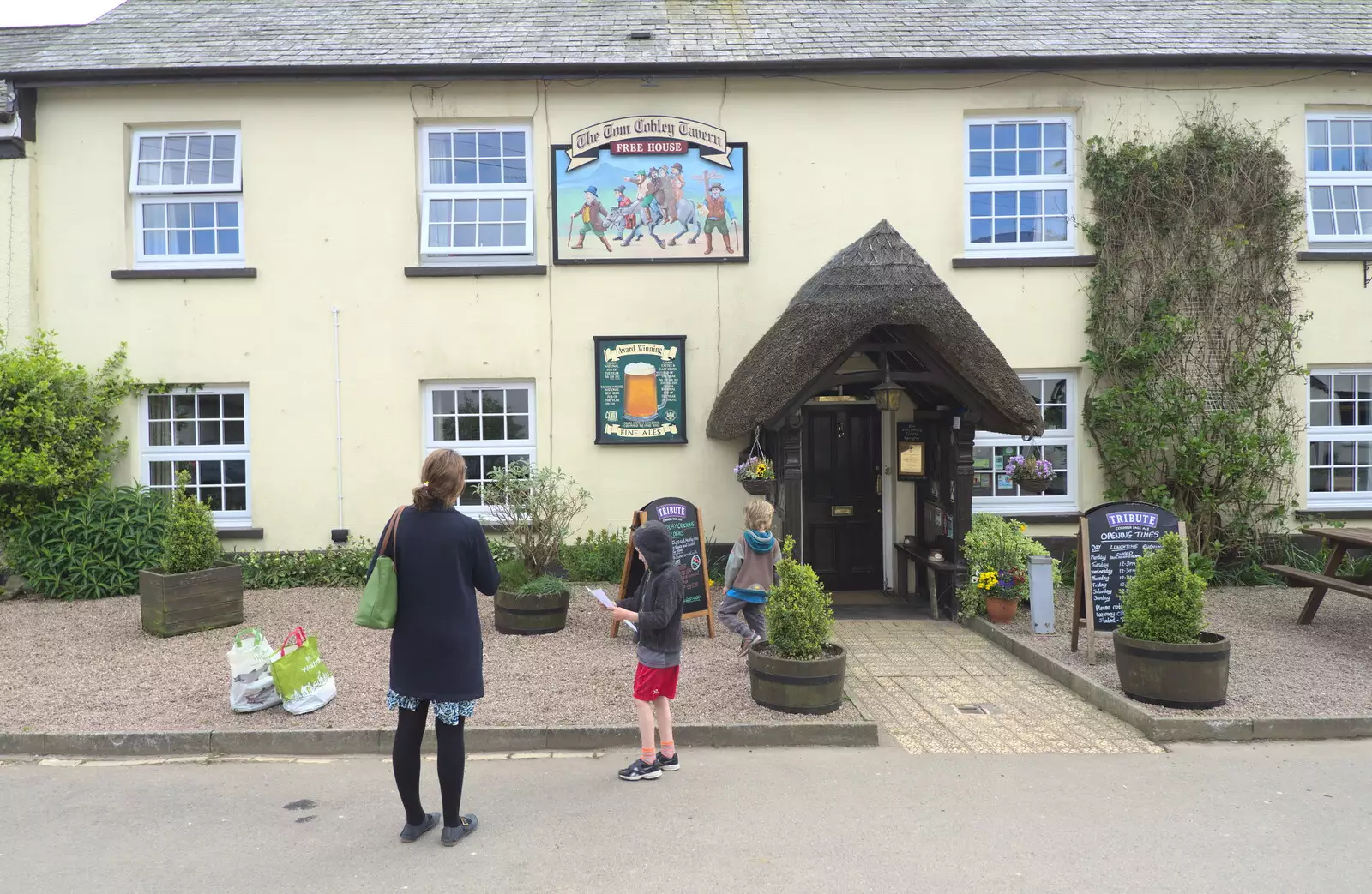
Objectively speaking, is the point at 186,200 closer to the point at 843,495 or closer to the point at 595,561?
the point at 595,561

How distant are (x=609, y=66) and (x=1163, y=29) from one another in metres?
7.05

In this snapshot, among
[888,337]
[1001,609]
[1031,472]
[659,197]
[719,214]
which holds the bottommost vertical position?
[1001,609]

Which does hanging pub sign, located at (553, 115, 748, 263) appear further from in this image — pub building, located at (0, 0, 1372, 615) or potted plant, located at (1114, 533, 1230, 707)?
potted plant, located at (1114, 533, 1230, 707)

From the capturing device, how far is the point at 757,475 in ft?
28.0

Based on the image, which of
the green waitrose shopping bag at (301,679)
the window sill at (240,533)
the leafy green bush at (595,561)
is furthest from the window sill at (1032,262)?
the window sill at (240,533)

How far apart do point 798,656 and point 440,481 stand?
116 inches

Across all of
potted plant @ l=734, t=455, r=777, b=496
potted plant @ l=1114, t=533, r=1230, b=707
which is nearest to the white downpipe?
potted plant @ l=734, t=455, r=777, b=496

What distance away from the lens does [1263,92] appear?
10398mm

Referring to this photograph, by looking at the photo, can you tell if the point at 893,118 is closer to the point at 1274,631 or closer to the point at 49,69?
the point at 1274,631

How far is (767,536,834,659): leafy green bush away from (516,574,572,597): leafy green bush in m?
2.79

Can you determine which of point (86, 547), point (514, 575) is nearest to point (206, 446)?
point (86, 547)

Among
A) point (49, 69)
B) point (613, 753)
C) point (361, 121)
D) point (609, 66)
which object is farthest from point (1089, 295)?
point (49, 69)

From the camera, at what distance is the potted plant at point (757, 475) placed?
28.0 feet

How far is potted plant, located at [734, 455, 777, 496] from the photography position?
8.54m
